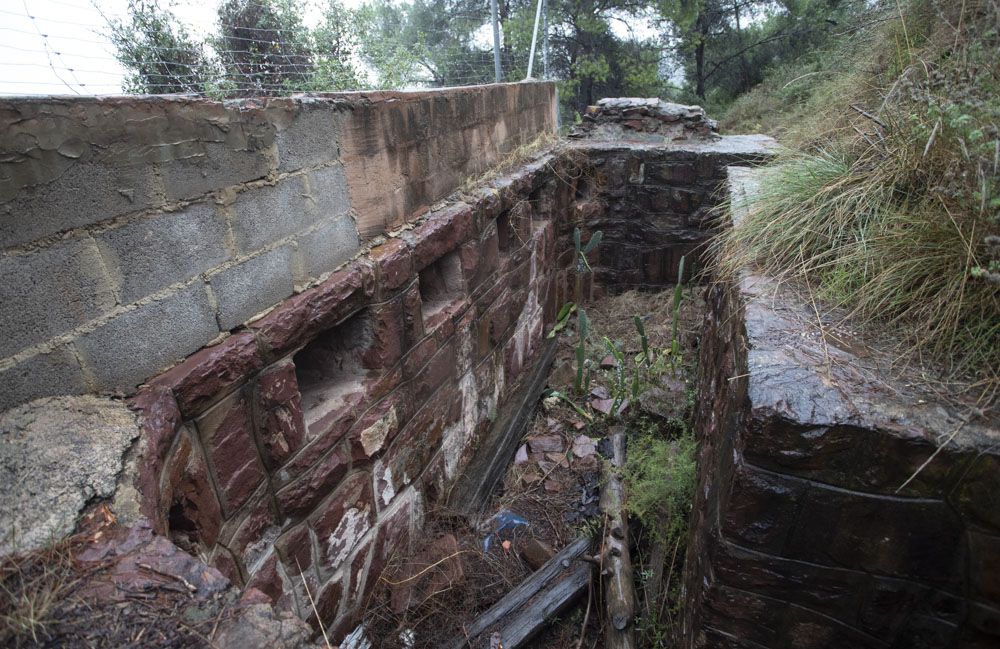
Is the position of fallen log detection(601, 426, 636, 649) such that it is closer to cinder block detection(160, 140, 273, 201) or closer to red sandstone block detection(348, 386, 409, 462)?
red sandstone block detection(348, 386, 409, 462)

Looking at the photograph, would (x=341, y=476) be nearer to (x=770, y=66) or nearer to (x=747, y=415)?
(x=747, y=415)

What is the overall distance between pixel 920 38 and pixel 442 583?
12.6ft

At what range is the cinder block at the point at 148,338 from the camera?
132cm

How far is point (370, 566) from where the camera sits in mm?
2438

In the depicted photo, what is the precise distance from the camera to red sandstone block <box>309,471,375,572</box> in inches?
82.9

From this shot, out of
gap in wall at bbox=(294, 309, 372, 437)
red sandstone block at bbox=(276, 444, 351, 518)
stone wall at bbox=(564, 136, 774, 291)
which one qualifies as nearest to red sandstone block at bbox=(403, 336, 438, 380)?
gap in wall at bbox=(294, 309, 372, 437)

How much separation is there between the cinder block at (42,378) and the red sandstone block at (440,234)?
1.42 m

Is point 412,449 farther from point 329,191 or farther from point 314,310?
point 329,191

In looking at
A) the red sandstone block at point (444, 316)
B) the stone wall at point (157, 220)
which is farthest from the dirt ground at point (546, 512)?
the stone wall at point (157, 220)

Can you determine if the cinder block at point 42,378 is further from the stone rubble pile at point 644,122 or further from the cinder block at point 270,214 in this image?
the stone rubble pile at point 644,122

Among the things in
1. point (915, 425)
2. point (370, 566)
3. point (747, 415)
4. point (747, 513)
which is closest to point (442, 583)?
point (370, 566)

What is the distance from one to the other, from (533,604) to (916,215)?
2.16 m

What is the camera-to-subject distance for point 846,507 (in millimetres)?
1354

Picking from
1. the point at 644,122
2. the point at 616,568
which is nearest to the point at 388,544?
the point at 616,568
